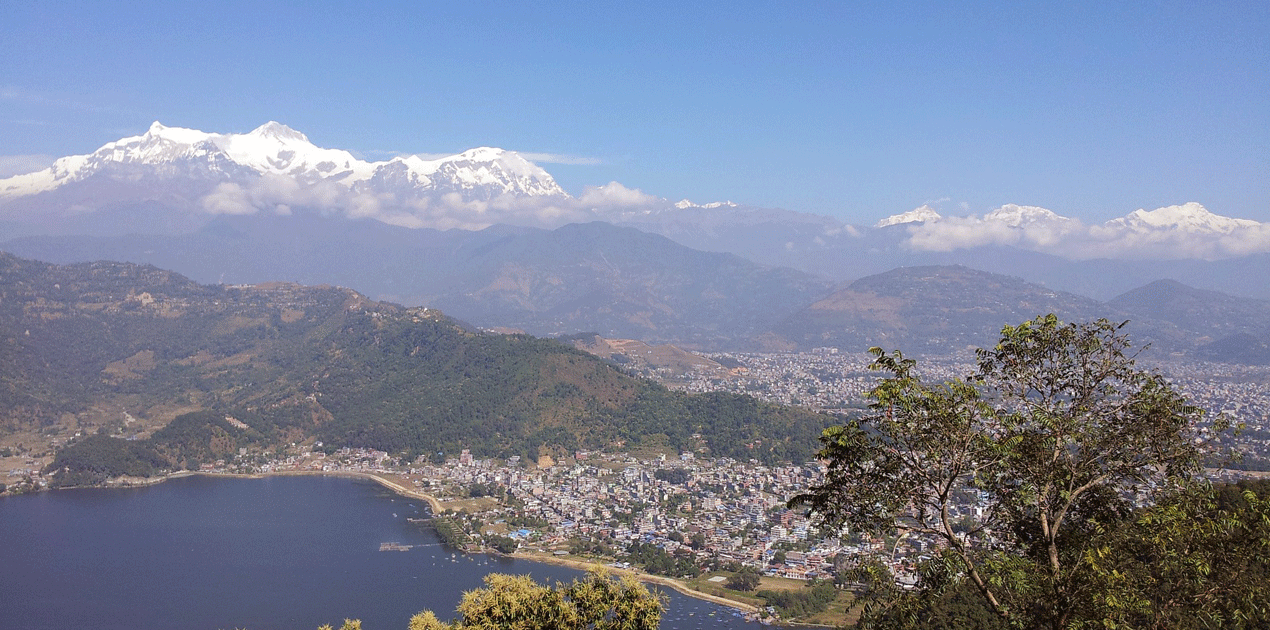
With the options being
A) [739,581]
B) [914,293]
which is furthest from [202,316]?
[914,293]

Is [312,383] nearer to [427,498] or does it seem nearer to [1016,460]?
[427,498]

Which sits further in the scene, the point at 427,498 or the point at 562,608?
the point at 427,498

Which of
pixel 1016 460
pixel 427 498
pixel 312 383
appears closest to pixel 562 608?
pixel 1016 460

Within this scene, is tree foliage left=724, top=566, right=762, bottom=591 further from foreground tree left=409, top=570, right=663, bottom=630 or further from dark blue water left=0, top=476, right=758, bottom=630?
foreground tree left=409, top=570, right=663, bottom=630

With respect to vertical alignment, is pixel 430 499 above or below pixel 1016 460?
below

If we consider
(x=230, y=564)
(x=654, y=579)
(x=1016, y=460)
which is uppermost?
(x=1016, y=460)
